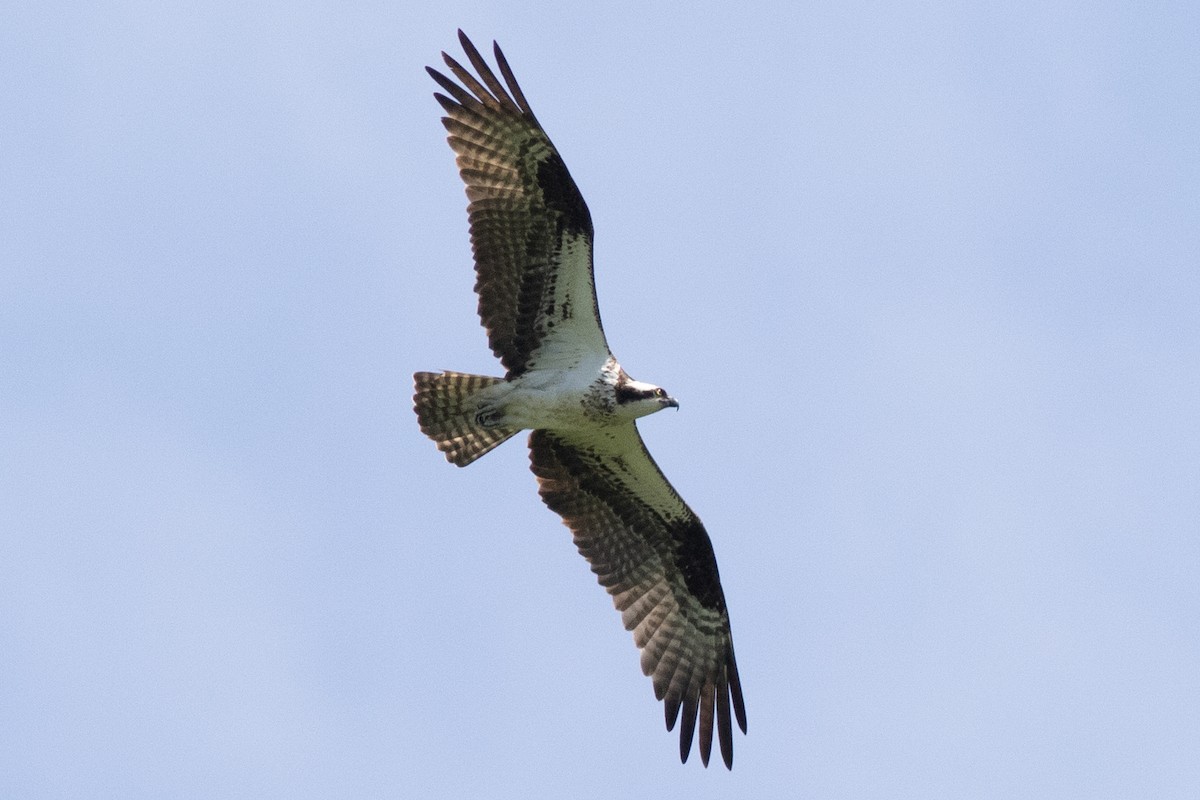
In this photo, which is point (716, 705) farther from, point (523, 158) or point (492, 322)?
point (523, 158)

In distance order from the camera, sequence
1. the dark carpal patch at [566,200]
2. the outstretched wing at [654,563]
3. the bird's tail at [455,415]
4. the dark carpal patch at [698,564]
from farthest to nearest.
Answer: the dark carpal patch at [698,564] < the outstretched wing at [654,563] < the bird's tail at [455,415] < the dark carpal patch at [566,200]

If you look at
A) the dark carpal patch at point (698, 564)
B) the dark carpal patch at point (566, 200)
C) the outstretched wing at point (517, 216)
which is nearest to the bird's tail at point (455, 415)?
the outstretched wing at point (517, 216)

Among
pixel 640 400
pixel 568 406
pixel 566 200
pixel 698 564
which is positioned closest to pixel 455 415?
pixel 568 406

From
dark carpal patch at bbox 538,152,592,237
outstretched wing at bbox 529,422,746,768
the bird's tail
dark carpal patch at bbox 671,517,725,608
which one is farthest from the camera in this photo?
dark carpal patch at bbox 671,517,725,608

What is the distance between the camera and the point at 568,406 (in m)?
13.3

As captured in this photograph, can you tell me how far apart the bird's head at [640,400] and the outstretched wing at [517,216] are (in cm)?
47

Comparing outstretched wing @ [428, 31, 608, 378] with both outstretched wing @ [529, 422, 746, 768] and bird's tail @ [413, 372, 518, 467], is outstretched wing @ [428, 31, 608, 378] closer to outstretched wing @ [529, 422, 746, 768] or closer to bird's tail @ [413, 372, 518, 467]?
bird's tail @ [413, 372, 518, 467]

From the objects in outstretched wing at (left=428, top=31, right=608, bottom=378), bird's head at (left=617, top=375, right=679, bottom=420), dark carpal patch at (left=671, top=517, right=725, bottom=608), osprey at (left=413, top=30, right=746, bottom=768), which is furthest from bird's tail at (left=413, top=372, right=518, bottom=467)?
dark carpal patch at (left=671, top=517, right=725, bottom=608)

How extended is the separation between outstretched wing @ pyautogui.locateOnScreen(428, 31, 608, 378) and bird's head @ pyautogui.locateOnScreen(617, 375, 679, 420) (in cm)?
47

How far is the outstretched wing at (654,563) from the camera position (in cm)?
1402

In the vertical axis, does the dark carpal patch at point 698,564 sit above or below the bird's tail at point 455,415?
below

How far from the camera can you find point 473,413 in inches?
534

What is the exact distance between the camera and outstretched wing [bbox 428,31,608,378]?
42.9 feet

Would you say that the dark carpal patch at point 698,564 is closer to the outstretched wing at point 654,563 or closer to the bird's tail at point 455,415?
the outstretched wing at point 654,563
